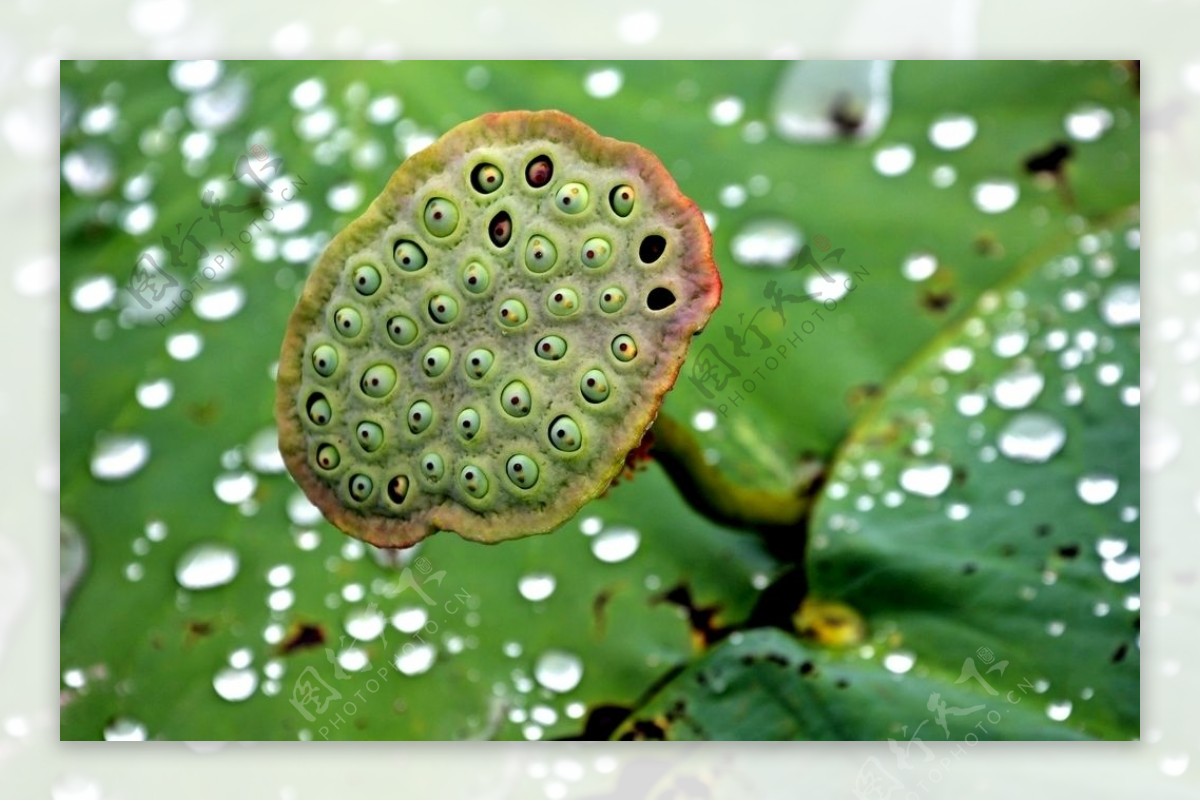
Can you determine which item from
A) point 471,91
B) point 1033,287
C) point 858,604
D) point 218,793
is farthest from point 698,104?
point 218,793

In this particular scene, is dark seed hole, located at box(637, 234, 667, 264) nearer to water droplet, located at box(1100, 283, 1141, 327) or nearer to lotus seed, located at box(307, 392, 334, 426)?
lotus seed, located at box(307, 392, 334, 426)

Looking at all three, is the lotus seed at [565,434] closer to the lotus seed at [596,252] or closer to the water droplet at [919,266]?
the lotus seed at [596,252]

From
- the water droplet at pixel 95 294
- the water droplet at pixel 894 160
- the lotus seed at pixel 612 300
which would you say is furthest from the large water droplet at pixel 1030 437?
the water droplet at pixel 95 294

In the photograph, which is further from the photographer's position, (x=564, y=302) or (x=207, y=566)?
(x=207, y=566)

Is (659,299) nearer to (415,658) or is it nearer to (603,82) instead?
(603,82)

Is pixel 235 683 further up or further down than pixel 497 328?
further down

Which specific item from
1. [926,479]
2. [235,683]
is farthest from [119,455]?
[926,479]
